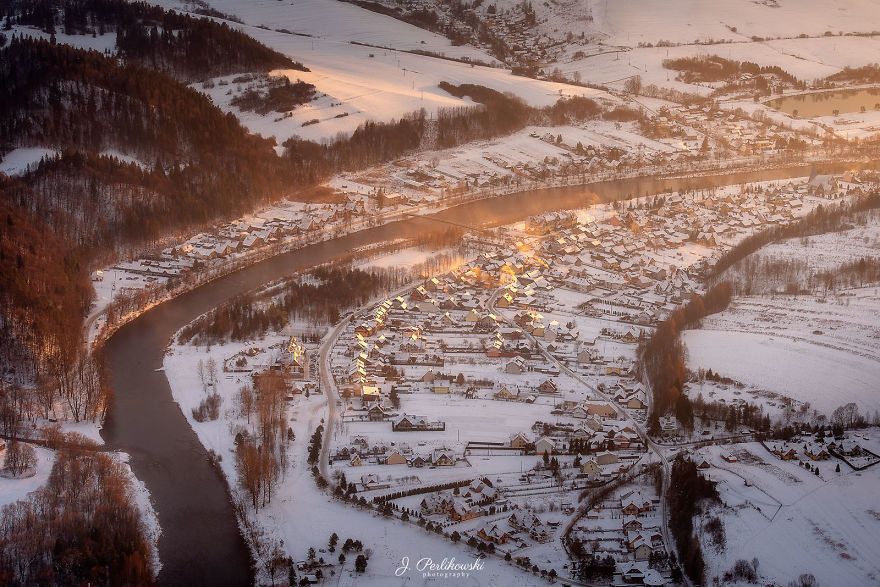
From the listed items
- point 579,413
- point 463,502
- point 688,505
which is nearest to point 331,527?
point 463,502

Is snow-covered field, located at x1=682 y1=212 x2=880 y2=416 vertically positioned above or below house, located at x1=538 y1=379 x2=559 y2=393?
above

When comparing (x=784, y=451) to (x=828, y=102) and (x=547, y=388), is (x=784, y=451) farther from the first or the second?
(x=828, y=102)

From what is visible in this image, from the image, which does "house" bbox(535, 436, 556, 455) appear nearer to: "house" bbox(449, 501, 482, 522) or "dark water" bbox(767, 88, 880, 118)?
"house" bbox(449, 501, 482, 522)

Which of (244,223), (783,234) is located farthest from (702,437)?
(244,223)

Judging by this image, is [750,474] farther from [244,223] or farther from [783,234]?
[244,223]

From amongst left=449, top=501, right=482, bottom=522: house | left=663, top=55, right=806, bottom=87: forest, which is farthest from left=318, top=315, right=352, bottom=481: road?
left=663, top=55, right=806, bottom=87: forest
